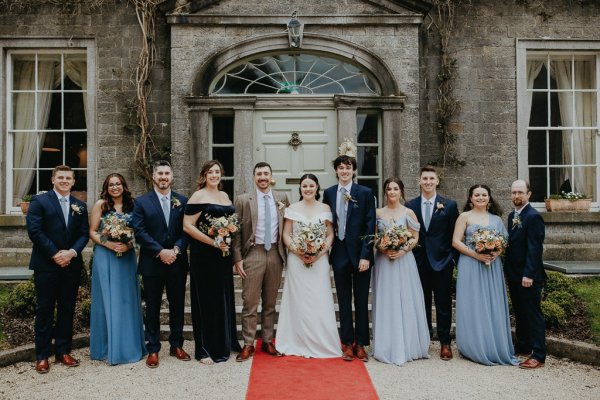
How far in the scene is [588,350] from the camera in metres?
5.66

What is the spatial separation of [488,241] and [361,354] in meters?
1.70

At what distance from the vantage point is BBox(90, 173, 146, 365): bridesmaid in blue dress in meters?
5.55

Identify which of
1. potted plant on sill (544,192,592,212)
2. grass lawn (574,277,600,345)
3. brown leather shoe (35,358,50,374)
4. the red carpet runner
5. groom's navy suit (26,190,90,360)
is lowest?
the red carpet runner

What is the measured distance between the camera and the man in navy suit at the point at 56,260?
5332 mm

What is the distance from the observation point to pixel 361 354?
5625 mm

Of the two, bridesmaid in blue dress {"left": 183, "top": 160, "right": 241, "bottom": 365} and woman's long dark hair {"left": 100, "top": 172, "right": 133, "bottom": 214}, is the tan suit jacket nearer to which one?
bridesmaid in blue dress {"left": 183, "top": 160, "right": 241, "bottom": 365}

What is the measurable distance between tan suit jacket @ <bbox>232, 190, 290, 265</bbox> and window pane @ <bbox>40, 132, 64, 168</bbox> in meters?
5.23

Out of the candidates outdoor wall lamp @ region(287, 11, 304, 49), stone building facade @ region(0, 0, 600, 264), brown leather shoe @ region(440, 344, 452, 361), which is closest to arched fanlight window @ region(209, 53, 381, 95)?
stone building facade @ region(0, 0, 600, 264)

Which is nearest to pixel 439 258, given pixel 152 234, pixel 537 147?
pixel 152 234

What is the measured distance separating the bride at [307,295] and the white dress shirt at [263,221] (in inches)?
4.1

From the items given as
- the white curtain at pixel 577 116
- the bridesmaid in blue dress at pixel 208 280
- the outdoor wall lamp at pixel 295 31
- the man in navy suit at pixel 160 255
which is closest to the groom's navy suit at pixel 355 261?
the bridesmaid in blue dress at pixel 208 280

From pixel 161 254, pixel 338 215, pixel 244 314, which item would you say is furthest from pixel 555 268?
pixel 161 254

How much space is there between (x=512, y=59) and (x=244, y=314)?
6.66m

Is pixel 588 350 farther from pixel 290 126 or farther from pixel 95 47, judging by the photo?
pixel 95 47
